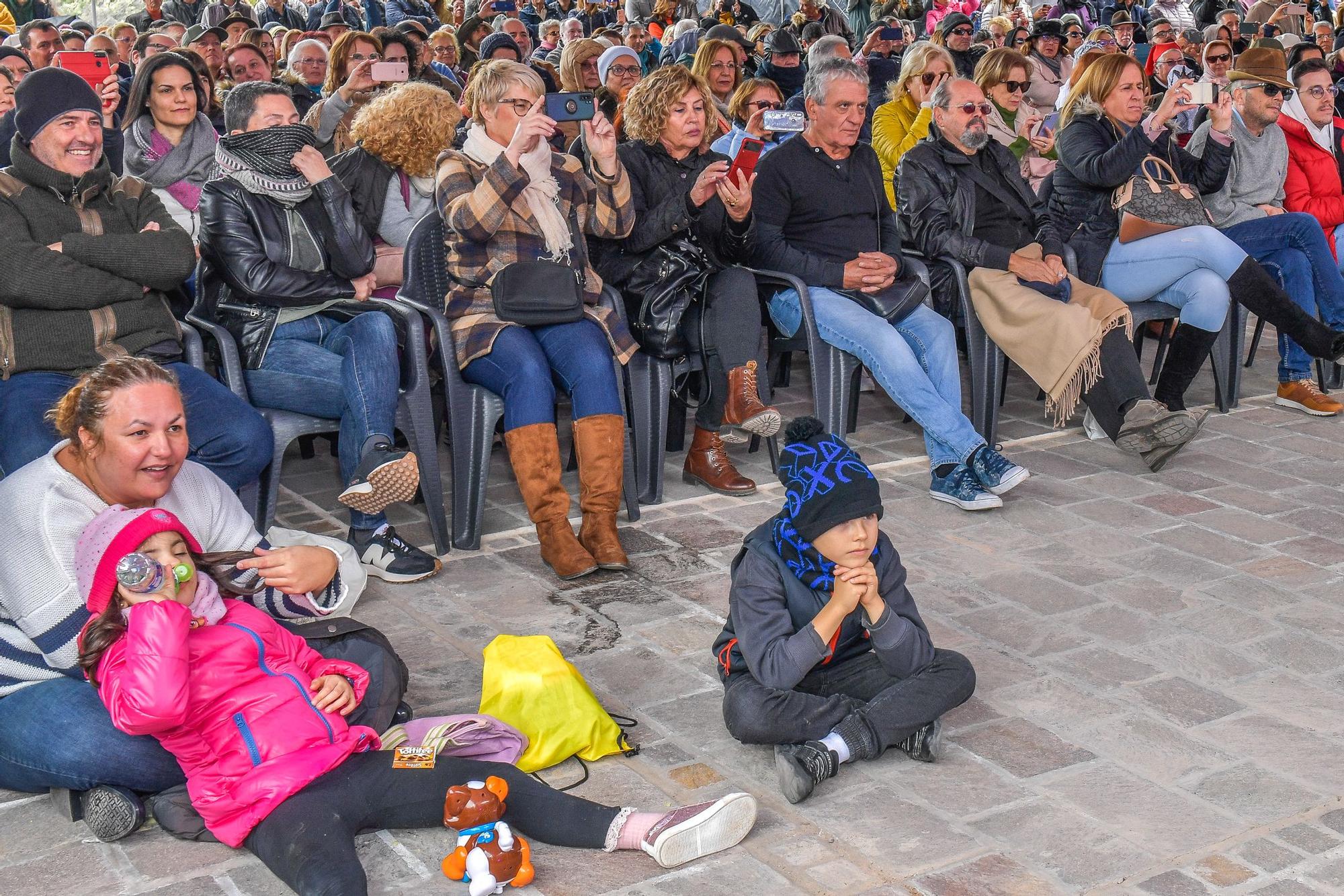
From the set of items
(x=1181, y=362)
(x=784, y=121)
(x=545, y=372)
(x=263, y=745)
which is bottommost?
(x=263, y=745)

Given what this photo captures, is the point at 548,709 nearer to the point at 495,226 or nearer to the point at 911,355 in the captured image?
the point at 495,226

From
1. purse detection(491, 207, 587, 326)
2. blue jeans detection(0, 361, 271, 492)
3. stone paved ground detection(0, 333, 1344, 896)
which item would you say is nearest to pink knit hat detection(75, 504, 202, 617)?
stone paved ground detection(0, 333, 1344, 896)

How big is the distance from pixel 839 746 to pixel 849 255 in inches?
101

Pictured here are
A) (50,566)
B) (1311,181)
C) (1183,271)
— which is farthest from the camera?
(1311,181)

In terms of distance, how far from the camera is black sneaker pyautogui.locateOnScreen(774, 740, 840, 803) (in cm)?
272

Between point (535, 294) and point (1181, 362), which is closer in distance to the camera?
point (535, 294)

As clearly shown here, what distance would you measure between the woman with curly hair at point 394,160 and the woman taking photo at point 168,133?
504 millimetres

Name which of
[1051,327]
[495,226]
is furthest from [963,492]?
[495,226]

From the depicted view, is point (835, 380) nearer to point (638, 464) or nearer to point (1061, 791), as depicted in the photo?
point (638, 464)

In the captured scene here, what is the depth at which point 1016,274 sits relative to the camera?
16.7ft

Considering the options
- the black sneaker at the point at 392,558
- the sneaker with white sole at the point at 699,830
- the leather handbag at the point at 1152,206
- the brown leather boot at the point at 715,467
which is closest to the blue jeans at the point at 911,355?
the brown leather boot at the point at 715,467

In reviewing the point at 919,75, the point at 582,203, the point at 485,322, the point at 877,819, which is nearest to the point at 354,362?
the point at 485,322

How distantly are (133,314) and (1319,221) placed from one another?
191 inches

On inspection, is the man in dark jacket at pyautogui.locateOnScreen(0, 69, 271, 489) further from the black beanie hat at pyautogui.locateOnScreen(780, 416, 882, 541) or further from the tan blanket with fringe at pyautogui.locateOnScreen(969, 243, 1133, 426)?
the tan blanket with fringe at pyautogui.locateOnScreen(969, 243, 1133, 426)
